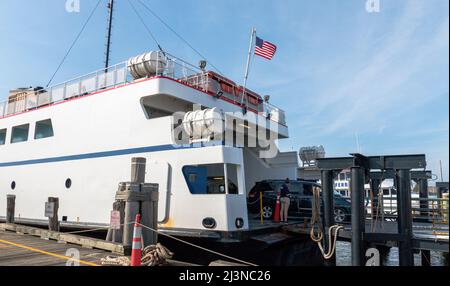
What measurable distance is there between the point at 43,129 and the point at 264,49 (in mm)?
8339

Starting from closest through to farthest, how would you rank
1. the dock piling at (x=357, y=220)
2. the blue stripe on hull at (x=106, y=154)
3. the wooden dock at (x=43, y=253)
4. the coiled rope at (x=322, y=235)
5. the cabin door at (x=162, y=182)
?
the wooden dock at (x=43, y=253) < the dock piling at (x=357, y=220) < the coiled rope at (x=322, y=235) < the cabin door at (x=162, y=182) < the blue stripe on hull at (x=106, y=154)

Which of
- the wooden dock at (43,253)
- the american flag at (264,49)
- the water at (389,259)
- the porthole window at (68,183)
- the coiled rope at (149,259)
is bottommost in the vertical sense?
the water at (389,259)

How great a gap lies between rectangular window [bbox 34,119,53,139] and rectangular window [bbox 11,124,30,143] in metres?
0.86

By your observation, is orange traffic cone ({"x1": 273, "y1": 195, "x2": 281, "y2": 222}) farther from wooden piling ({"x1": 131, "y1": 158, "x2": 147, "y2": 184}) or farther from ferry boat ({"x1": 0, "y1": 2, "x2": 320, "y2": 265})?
wooden piling ({"x1": 131, "y1": 158, "x2": 147, "y2": 184})

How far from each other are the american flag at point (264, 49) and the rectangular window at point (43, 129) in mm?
7605

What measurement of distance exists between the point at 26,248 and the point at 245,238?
5002 millimetres

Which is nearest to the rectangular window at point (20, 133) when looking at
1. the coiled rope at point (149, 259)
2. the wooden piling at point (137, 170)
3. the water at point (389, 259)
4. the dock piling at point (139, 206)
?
the wooden piling at point (137, 170)

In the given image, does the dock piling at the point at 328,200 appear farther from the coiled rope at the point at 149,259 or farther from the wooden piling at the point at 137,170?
the wooden piling at the point at 137,170

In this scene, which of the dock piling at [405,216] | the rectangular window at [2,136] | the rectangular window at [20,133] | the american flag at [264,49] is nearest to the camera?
the dock piling at [405,216]

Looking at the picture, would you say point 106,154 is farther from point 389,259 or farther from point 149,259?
point 389,259

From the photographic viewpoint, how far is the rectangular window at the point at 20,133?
13.9 meters

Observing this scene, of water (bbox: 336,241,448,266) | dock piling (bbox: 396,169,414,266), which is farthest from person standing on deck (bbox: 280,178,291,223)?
water (bbox: 336,241,448,266)

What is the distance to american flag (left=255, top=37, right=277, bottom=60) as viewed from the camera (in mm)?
11906
